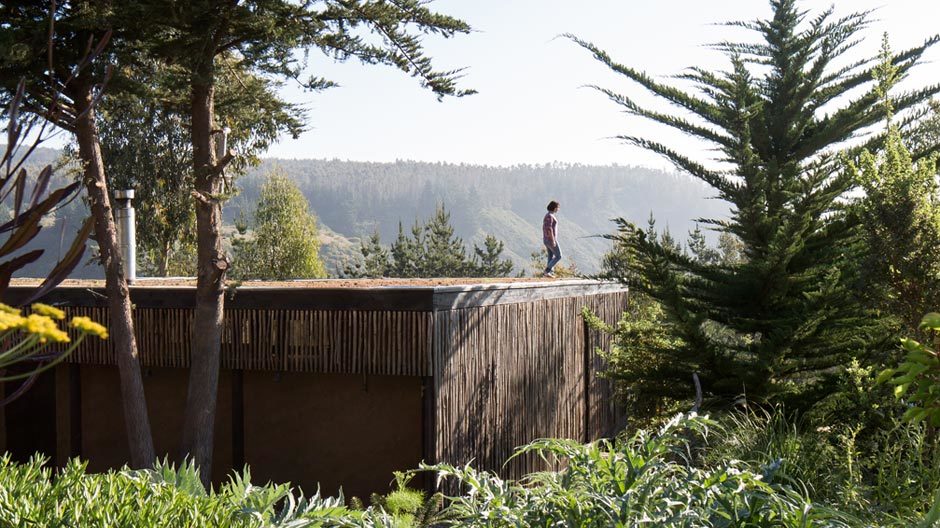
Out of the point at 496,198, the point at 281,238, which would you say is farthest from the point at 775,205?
the point at 496,198

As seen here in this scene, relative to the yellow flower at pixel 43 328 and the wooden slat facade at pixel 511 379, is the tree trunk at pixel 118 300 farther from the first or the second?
the yellow flower at pixel 43 328

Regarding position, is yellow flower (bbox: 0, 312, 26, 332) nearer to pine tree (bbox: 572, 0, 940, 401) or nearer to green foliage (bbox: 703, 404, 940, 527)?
green foliage (bbox: 703, 404, 940, 527)

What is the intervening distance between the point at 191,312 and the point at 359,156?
352 ft

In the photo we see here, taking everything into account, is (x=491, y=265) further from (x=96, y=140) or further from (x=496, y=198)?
(x=496, y=198)

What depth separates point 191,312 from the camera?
27.6 ft

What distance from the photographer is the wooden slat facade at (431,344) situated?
23.4ft

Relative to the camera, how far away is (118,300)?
7.98 metres

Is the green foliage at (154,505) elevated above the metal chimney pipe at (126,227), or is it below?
below

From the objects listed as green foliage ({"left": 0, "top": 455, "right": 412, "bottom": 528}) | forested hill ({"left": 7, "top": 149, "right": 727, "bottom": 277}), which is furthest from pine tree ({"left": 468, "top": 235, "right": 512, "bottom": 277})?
forested hill ({"left": 7, "top": 149, "right": 727, "bottom": 277})

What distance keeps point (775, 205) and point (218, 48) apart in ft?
17.8

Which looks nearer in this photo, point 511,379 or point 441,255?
point 511,379

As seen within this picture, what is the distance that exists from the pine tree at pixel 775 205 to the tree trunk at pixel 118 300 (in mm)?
4691

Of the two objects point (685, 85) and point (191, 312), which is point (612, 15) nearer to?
point (685, 85)

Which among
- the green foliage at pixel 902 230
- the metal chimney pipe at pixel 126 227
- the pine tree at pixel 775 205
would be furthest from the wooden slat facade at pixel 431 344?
the green foliage at pixel 902 230
